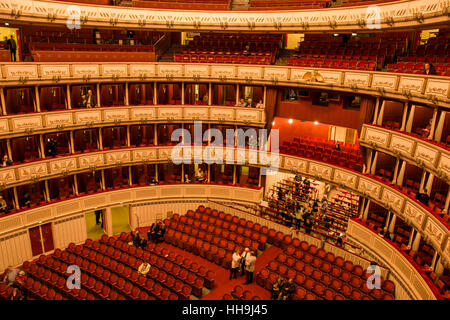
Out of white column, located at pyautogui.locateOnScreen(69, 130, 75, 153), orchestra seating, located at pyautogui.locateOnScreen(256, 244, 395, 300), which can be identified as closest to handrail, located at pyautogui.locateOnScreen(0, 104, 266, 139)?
white column, located at pyautogui.locateOnScreen(69, 130, 75, 153)

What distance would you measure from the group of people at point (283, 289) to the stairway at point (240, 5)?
17.2 meters

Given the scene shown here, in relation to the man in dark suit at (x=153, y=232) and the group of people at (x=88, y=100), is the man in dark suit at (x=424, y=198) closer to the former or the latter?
the man in dark suit at (x=153, y=232)

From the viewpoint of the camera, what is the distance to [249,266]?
530 inches

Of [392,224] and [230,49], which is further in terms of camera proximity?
[230,49]

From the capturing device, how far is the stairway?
73.3ft

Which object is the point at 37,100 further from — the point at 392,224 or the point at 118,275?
the point at 392,224

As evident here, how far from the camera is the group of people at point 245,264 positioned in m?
13.4

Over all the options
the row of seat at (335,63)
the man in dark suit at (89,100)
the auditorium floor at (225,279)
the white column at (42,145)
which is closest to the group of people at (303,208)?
the auditorium floor at (225,279)

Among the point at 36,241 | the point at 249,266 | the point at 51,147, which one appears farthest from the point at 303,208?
the point at 36,241

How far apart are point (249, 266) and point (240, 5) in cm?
1713

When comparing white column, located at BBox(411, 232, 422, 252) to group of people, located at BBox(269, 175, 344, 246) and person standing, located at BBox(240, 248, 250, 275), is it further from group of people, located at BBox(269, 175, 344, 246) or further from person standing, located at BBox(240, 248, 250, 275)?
person standing, located at BBox(240, 248, 250, 275)

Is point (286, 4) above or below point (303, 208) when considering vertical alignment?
above
